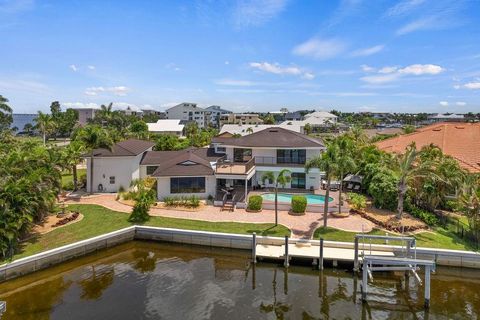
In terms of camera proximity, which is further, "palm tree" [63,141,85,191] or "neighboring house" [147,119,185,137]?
"neighboring house" [147,119,185,137]

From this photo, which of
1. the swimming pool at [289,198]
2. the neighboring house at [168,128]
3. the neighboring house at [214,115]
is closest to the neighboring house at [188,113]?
the neighboring house at [214,115]

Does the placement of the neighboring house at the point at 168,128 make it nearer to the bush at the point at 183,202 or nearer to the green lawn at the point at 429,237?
the bush at the point at 183,202

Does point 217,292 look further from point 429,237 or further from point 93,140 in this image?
point 93,140

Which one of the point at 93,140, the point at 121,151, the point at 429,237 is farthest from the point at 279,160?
the point at 93,140

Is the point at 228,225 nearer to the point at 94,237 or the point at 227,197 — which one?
the point at 227,197

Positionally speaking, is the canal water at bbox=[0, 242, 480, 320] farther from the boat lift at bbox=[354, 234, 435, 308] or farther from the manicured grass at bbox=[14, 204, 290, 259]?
the manicured grass at bbox=[14, 204, 290, 259]

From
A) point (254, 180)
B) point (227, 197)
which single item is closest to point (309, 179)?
point (254, 180)

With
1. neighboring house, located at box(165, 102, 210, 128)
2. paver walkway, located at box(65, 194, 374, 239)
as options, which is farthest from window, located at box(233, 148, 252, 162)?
neighboring house, located at box(165, 102, 210, 128)
